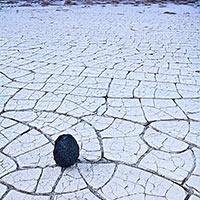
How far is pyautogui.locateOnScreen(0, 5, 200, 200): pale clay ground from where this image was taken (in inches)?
73.0

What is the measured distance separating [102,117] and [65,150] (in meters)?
0.83

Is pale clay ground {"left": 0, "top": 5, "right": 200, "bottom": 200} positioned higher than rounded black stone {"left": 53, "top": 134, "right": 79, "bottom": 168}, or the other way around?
rounded black stone {"left": 53, "top": 134, "right": 79, "bottom": 168}

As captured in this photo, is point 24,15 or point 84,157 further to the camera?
point 24,15

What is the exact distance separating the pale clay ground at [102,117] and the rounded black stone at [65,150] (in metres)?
0.08

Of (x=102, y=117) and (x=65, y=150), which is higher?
(x=65, y=150)

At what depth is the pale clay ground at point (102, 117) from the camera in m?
1.85

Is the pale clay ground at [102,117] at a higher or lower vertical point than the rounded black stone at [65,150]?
lower

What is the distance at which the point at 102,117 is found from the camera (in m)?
2.67

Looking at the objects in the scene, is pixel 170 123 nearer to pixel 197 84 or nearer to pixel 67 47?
pixel 197 84

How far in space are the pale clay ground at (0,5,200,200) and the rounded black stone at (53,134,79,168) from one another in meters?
0.08

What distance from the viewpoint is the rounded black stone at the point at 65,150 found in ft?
6.23

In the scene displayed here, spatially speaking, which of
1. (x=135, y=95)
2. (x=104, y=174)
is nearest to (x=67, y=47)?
(x=135, y=95)

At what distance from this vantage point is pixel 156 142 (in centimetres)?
227

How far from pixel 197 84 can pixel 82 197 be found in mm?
2261
